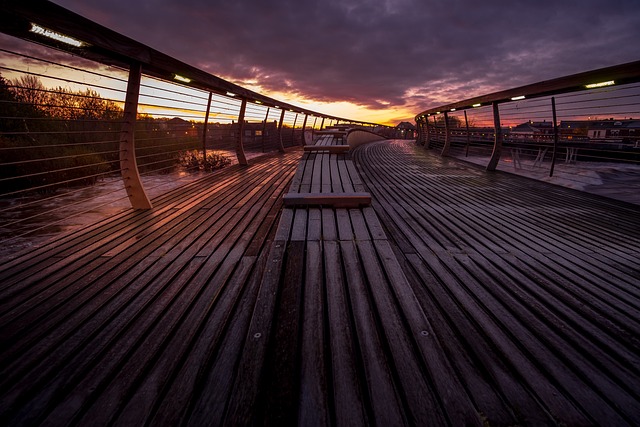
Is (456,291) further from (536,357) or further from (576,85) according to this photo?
(576,85)

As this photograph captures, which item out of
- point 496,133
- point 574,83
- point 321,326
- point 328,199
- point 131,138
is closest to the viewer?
point 321,326

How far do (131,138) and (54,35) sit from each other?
116 centimetres

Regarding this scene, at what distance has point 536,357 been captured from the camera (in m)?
1.29

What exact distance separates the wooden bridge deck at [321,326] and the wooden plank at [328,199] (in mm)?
90

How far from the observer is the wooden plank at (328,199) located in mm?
2797

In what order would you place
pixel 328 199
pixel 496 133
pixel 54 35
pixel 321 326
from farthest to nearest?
pixel 496 133, pixel 328 199, pixel 54 35, pixel 321 326

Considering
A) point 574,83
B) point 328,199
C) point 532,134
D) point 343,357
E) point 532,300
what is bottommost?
point 343,357

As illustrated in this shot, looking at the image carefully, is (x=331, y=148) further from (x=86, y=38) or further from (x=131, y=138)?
(x=86, y=38)

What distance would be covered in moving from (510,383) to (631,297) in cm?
155

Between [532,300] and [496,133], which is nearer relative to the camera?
[532,300]

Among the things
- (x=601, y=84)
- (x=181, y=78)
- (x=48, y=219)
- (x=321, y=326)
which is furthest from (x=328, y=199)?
(x=48, y=219)

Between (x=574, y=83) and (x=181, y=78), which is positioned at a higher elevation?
(x=574, y=83)

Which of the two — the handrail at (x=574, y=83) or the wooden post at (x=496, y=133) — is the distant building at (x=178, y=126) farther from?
the wooden post at (x=496, y=133)

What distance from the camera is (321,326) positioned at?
4.43 ft
